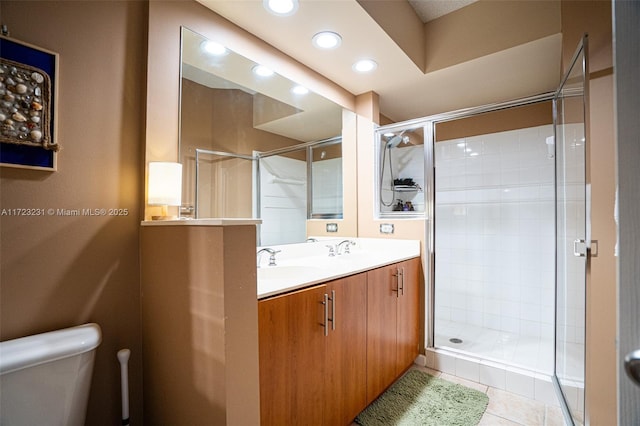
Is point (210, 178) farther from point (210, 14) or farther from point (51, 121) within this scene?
point (210, 14)

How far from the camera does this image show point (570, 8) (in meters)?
1.56

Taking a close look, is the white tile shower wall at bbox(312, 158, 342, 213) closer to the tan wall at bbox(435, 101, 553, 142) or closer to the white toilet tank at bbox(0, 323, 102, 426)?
the tan wall at bbox(435, 101, 553, 142)

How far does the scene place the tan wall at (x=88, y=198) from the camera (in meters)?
1.05

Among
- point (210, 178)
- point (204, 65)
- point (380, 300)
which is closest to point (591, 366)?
point (380, 300)

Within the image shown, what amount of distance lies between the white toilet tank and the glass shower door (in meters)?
2.07

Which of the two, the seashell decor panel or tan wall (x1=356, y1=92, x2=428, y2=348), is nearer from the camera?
the seashell decor panel

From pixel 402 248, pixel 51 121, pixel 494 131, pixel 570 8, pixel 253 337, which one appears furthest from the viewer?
pixel 494 131

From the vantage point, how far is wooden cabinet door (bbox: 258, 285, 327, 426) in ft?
3.57

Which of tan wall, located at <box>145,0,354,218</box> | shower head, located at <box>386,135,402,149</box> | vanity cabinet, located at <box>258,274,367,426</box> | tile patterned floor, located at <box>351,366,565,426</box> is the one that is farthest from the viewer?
shower head, located at <box>386,135,402,149</box>

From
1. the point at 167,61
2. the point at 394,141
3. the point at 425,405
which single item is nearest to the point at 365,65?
the point at 394,141

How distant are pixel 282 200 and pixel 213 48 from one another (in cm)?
96

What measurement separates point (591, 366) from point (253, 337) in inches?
56.8

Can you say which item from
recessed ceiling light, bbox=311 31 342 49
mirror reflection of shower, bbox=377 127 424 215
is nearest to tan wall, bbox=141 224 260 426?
recessed ceiling light, bbox=311 31 342 49

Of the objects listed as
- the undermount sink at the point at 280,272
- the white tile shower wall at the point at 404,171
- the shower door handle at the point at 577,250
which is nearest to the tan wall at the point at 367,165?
the white tile shower wall at the point at 404,171
